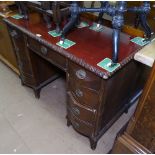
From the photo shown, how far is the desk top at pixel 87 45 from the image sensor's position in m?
0.85

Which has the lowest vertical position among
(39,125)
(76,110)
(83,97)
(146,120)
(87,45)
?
(39,125)

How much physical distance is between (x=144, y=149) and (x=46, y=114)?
0.92 metres

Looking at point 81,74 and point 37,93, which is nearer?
point 81,74

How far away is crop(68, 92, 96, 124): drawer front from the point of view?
3.43ft

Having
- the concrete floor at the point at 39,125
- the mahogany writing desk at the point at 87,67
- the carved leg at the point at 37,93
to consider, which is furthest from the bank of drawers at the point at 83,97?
the carved leg at the point at 37,93

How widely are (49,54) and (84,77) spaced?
310 millimetres

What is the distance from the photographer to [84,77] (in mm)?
914

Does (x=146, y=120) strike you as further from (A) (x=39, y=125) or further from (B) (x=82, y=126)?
(A) (x=39, y=125)

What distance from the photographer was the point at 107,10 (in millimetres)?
822

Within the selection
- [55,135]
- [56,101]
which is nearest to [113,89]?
[55,135]

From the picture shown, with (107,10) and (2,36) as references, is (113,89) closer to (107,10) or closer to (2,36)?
(107,10)

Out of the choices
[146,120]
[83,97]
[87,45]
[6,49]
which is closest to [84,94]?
[83,97]

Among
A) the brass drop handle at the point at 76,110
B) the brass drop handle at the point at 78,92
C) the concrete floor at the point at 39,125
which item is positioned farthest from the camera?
the concrete floor at the point at 39,125

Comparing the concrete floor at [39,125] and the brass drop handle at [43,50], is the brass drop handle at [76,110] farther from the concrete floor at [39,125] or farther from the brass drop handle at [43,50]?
the brass drop handle at [43,50]
